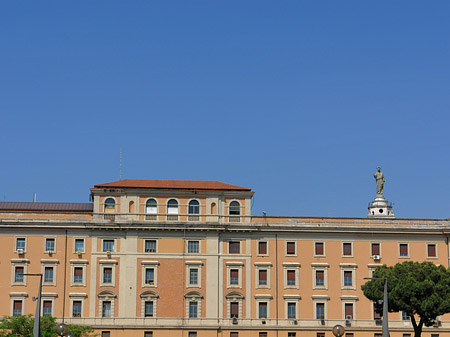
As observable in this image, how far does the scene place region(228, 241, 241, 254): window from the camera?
9275cm

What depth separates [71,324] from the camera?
87.2m

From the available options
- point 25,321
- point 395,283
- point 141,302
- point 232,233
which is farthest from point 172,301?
point 395,283

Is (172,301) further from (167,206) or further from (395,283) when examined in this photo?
(395,283)

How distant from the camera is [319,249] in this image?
9319 cm

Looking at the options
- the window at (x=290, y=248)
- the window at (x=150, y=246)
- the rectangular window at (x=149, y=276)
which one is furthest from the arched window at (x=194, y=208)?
the window at (x=290, y=248)

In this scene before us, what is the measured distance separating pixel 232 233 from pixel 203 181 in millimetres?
7021

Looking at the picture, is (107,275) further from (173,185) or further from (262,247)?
(262,247)


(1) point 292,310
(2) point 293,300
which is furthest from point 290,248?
(1) point 292,310

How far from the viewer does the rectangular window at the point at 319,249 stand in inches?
3666

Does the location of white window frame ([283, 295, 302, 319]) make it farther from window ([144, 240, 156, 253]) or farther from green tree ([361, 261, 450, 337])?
window ([144, 240, 156, 253])

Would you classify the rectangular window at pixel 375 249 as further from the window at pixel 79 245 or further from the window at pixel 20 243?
the window at pixel 20 243

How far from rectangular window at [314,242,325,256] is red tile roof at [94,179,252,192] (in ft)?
29.7

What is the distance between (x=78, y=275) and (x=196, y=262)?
1197 cm

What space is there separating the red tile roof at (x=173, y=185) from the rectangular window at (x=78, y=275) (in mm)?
8625
